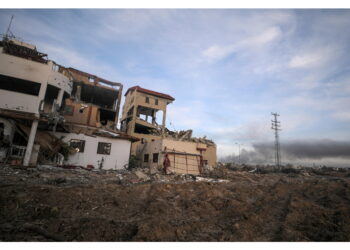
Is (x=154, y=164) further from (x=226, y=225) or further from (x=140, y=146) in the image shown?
(x=226, y=225)

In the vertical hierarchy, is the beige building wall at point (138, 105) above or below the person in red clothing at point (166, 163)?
above

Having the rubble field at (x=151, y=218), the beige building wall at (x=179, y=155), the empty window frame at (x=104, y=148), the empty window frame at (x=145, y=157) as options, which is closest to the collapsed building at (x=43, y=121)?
the empty window frame at (x=104, y=148)

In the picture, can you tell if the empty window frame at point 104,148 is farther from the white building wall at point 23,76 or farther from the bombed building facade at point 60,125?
the white building wall at point 23,76

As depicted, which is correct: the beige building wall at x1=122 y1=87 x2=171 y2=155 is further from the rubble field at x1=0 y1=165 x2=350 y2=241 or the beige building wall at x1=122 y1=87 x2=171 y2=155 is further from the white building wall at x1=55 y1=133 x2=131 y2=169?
the rubble field at x1=0 y1=165 x2=350 y2=241

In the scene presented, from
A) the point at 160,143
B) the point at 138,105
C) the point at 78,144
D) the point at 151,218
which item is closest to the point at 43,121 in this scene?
the point at 78,144

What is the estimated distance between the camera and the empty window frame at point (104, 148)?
1945 cm

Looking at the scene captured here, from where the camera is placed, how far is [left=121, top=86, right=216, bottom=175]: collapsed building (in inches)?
846

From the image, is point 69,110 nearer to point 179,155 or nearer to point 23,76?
point 23,76

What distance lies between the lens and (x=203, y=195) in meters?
9.18

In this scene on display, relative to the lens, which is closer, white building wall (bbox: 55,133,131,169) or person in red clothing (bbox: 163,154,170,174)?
A: white building wall (bbox: 55,133,131,169)

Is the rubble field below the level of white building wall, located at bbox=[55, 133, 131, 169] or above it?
below

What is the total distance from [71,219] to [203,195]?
5.75 meters

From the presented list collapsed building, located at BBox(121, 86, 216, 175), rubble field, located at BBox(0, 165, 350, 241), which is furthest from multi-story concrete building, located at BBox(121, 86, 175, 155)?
rubble field, located at BBox(0, 165, 350, 241)

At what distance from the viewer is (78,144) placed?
1867cm
